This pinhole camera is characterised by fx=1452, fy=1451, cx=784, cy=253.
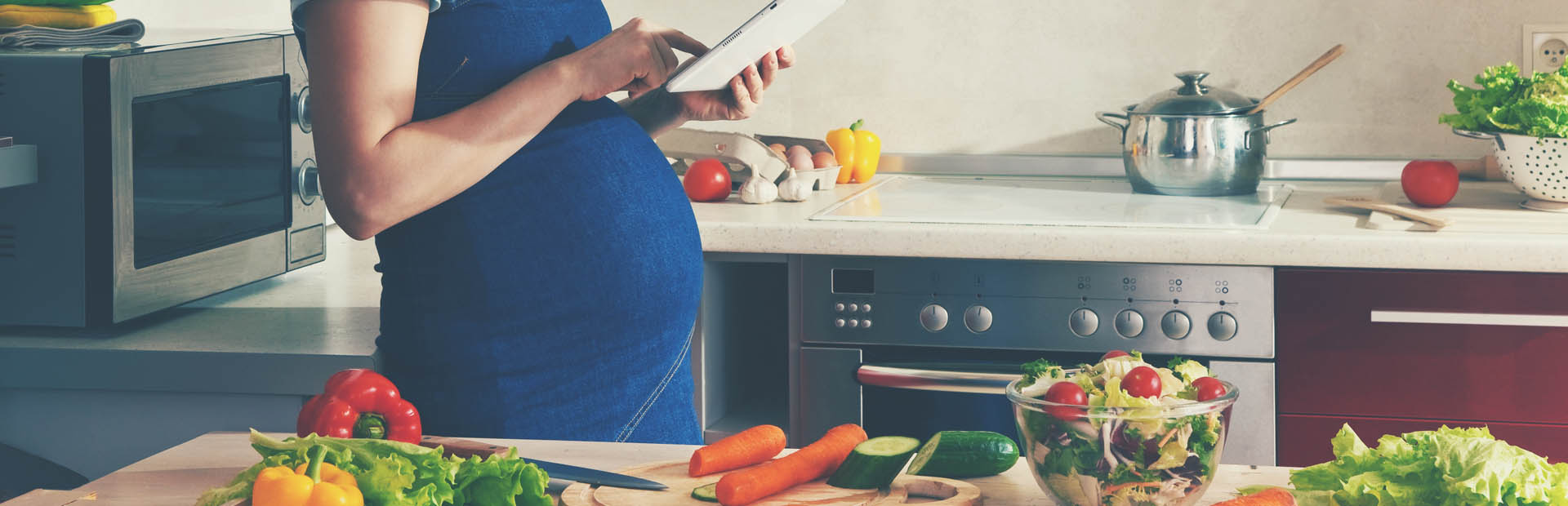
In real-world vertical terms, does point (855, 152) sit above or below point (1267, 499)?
above

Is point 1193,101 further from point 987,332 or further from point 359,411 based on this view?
point 359,411

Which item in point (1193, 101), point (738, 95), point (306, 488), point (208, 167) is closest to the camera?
point (306, 488)

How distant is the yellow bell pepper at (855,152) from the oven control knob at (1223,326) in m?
0.75

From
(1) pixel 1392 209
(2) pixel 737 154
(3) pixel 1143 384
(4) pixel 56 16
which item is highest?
(4) pixel 56 16

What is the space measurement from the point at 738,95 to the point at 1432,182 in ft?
3.78

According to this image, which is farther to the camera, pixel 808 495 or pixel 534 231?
pixel 534 231

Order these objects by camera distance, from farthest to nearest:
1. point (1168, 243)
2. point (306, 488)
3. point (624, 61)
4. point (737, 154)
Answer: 1. point (737, 154)
2. point (1168, 243)
3. point (624, 61)
4. point (306, 488)

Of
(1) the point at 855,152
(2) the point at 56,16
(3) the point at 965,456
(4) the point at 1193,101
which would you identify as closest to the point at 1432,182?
(4) the point at 1193,101

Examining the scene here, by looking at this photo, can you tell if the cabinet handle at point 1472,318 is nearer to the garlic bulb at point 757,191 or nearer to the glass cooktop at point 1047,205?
the glass cooktop at point 1047,205

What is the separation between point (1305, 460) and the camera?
1.87m

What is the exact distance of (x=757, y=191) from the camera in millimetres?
2141

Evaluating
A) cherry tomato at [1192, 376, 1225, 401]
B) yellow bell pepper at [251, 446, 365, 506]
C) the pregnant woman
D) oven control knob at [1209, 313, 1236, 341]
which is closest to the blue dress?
the pregnant woman

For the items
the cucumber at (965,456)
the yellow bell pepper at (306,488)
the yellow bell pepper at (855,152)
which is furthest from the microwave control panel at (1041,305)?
the yellow bell pepper at (306,488)

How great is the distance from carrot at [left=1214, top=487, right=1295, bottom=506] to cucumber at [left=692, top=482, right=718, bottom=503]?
0.31 m
